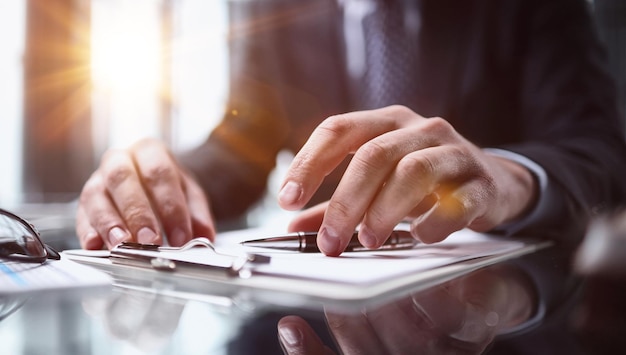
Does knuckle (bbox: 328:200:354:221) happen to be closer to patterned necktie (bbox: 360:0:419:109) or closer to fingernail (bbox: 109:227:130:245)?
fingernail (bbox: 109:227:130:245)

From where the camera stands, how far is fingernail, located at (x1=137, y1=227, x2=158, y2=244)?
1.44 ft

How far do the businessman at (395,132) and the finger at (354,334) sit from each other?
143mm

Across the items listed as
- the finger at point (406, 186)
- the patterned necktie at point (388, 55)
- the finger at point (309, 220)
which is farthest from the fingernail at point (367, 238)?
the patterned necktie at point (388, 55)

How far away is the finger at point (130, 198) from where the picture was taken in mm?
450

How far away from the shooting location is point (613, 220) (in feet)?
2.05

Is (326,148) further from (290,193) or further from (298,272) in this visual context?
(298,272)

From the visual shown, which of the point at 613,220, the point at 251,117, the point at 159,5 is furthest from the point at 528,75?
the point at 159,5

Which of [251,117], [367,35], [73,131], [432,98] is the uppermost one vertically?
[367,35]

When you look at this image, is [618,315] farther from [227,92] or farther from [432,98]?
[227,92]

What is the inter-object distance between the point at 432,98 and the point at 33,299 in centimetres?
84

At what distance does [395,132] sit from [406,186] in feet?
0.20

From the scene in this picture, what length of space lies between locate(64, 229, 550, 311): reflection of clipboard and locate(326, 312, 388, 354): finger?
2 centimetres

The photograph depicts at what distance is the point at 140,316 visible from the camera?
0.23 meters

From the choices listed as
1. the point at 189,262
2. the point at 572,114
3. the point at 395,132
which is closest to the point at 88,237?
the point at 189,262
